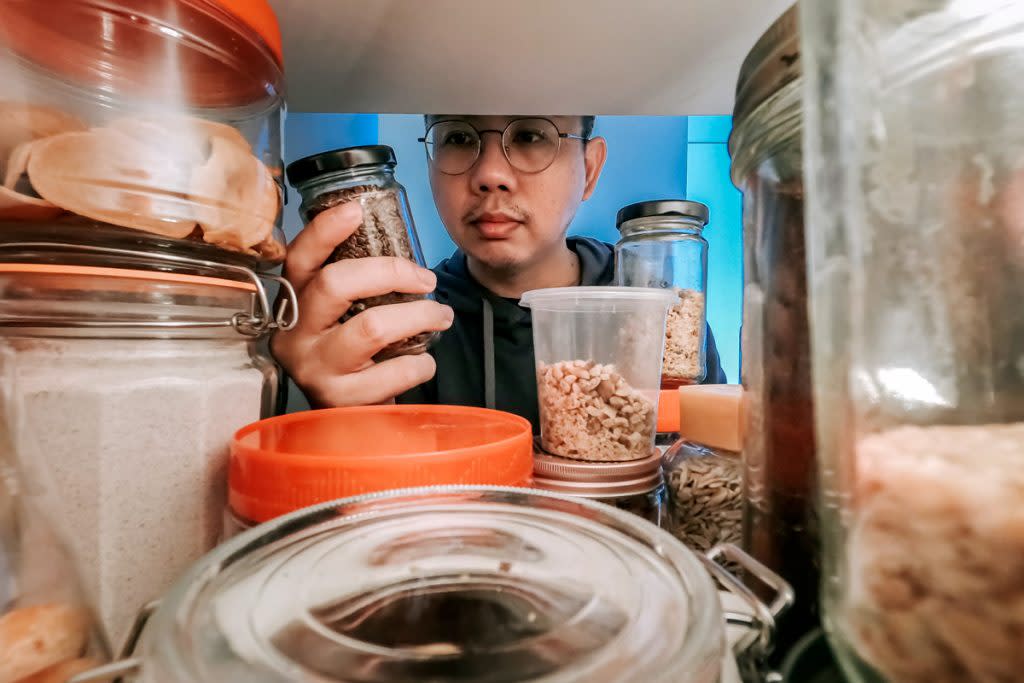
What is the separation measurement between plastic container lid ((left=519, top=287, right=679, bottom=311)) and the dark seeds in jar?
143 millimetres

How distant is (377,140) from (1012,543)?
4.08 ft

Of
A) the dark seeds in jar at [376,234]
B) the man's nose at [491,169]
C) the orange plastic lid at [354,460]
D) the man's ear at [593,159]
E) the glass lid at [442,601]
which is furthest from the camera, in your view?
the man's ear at [593,159]

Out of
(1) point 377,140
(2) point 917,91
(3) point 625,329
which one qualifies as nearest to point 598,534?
(2) point 917,91

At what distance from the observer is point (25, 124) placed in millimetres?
309

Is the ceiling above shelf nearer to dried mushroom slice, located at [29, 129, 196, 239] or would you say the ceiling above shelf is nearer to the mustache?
dried mushroom slice, located at [29, 129, 196, 239]

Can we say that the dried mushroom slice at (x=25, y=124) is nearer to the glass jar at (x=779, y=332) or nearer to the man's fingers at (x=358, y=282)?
the man's fingers at (x=358, y=282)

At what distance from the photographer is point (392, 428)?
40cm

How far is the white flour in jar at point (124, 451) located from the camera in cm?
29

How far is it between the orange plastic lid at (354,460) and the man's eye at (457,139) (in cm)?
64

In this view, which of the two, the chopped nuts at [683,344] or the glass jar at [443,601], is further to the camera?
the chopped nuts at [683,344]

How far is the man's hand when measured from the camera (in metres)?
0.49

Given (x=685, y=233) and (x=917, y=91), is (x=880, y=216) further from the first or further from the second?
(x=685, y=233)

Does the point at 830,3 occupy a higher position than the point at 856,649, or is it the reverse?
the point at 830,3

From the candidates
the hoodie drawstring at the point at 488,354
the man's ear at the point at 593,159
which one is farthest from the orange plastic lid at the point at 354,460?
the man's ear at the point at 593,159
